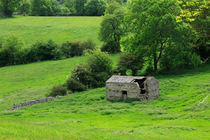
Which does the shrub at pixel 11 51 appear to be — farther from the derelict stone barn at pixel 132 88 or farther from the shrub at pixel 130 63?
the derelict stone barn at pixel 132 88

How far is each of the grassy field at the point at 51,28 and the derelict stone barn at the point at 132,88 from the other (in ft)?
176

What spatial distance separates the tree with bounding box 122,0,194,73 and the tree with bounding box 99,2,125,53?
27797 millimetres

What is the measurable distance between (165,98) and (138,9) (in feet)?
80.7

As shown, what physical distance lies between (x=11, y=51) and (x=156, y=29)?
5006 cm

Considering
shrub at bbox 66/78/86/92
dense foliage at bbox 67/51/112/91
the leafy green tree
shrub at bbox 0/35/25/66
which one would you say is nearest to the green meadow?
shrub at bbox 66/78/86/92

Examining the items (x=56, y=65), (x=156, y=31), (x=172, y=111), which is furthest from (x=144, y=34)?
(x=56, y=65)

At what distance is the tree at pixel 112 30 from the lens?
88.6 metres

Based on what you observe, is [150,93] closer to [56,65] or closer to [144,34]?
[144,34]

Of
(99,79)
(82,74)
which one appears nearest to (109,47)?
(99,79)

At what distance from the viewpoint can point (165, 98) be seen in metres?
42.8

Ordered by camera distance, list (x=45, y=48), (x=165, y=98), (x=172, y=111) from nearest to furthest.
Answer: (x=172, y=111) → (x=165, y=98) → (x=45, y=48)

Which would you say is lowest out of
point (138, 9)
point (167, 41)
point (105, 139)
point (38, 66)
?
point (38, 66)

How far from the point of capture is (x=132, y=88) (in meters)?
43.6

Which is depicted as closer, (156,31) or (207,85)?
(207,85)
